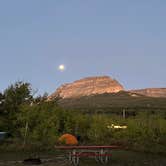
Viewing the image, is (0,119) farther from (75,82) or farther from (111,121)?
(75,82)

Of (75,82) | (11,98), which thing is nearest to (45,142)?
(11,98)

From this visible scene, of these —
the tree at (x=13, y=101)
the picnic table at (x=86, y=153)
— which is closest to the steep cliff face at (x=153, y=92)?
the tree at (x=13, y=101)

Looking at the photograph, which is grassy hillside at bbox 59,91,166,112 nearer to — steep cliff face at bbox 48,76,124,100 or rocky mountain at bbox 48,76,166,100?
rocky mountain at bbox 48,76,166,100

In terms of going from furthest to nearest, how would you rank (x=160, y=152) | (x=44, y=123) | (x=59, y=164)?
(x=44, y=123) < (x=160, y=152) < (x=59, y=164)

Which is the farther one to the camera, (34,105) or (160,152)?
(34,105)

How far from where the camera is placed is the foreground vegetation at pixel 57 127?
20141mm

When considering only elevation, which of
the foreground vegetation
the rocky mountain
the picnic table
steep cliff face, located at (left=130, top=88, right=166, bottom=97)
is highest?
the rocky mountain

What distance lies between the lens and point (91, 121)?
23.7 metres

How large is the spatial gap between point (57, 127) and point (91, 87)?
130094 mm

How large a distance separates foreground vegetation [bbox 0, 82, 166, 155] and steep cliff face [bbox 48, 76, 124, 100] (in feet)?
375

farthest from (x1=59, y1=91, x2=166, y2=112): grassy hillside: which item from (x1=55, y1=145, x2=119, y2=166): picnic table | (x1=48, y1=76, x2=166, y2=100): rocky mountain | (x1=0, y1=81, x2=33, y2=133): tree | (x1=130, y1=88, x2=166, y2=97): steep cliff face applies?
(x1=48, y1=76, x2=166, y2=100): rocky mountain

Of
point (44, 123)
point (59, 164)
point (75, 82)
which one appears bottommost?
point (59, 164)

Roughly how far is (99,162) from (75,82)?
6489 inches

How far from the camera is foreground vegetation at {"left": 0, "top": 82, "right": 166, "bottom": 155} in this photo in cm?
2014
